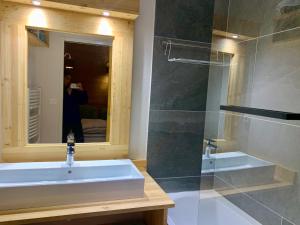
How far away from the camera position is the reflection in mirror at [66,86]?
5.65 feet

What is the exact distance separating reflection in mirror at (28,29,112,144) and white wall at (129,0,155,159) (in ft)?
0.75

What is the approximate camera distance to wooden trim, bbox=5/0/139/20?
63.5 inches

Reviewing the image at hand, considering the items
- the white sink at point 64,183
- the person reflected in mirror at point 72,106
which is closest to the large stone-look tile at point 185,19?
the person reflected in mirror at point 72,106

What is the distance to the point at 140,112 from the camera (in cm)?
199

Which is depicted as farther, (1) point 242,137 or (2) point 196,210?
(2) point 196,210

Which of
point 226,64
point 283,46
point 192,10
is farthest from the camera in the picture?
point 192,10

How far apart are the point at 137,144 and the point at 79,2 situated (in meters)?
1.14

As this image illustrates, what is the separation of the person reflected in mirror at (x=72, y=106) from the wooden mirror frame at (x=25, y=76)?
10 centimetres

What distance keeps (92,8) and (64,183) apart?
117cm

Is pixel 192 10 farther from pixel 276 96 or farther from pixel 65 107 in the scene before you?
pixel 65 107

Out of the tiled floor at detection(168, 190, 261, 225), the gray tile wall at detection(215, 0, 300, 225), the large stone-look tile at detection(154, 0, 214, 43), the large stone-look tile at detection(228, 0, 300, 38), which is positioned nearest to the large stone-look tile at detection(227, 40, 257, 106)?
the gray tile wall at detection(215, 0, 300, 225)

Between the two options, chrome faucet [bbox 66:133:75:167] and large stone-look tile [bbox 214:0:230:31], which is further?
large stone-look tile [bbox 214:0:230:31]

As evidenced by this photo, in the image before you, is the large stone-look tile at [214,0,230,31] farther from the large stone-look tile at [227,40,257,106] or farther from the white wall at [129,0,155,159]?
the white wall at [129,0,155,159]

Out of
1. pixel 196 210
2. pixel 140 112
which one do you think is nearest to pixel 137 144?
pixel 140 112
